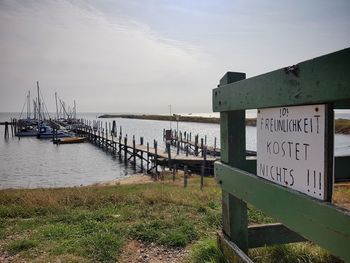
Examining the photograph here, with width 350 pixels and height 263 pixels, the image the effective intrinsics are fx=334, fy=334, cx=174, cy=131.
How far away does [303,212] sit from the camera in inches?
70.7

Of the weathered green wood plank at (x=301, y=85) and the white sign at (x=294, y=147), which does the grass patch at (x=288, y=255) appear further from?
the weathered green wood plank at (x=301, y=85)

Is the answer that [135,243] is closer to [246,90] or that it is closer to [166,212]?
[166,212]

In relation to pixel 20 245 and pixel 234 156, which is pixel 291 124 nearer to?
pixel 234 156

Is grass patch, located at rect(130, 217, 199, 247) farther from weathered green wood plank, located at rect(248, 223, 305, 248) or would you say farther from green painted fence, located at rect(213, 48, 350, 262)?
green painted fence, located at rect(213, 48, 350, 262)

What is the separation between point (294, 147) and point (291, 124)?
0.14 m

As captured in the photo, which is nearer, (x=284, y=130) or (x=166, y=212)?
(x=284, y=130)

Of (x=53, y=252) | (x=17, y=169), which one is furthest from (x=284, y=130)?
(x=17, y=169)

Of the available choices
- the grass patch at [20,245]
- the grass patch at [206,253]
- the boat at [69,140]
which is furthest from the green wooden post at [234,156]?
the boat at [69,140]

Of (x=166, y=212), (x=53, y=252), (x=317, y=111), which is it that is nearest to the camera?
(x=317, y=111)

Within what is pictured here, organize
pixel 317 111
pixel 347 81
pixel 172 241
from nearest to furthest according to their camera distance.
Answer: pixel 347 81, pixel 317 111, pixel 172 241

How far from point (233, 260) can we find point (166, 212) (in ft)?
12.4

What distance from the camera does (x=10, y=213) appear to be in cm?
748

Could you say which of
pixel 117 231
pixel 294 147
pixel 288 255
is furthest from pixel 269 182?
pixel 117 231

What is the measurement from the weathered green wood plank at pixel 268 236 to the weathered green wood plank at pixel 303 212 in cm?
99
